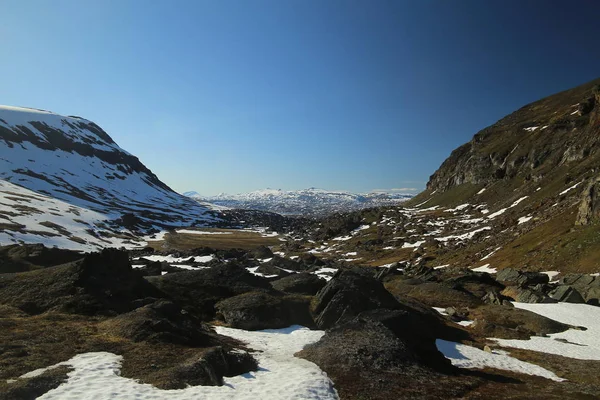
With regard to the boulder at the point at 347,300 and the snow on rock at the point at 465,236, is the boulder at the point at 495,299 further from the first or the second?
the snow on rock at the point at 465,236

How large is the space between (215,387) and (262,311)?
1349cm

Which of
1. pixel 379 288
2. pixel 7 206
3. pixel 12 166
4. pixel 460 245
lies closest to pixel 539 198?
pixel 460 245

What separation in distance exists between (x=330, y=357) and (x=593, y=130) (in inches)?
5828

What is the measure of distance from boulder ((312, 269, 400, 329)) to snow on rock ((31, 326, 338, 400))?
354 inches

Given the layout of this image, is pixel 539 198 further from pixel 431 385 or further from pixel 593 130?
pixel 431 385

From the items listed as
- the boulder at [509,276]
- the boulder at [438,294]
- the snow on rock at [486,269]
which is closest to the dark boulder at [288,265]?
the boulder at [438,294]

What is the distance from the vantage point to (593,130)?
12156 cm

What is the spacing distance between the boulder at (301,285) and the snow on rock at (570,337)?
60.1ft

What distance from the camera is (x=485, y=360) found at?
79.1 ft

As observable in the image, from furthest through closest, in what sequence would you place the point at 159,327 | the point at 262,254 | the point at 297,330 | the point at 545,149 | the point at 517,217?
the point at 545,149, the point at 262,254, the point at 517,217, the point at 297,330, the point at 159,327

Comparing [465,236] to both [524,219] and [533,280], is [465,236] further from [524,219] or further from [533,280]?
[533,280]

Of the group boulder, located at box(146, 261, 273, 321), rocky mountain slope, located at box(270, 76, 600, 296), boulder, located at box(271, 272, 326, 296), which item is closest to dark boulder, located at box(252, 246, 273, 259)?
rocky mountain slope, located at box(270, 76, 600, 296)

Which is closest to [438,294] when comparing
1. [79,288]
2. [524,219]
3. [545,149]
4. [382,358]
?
[382,358]

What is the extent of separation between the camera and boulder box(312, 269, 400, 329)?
97.5 ft
